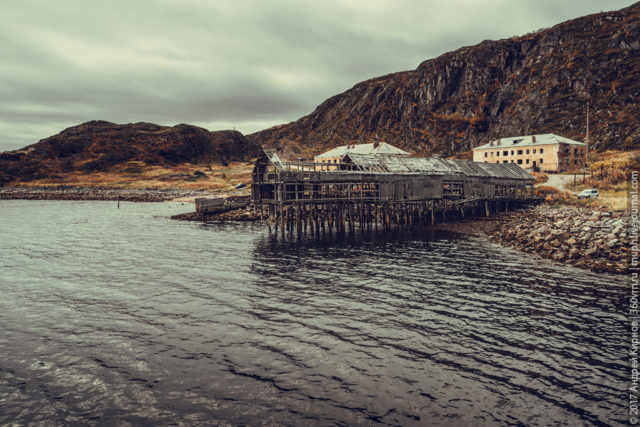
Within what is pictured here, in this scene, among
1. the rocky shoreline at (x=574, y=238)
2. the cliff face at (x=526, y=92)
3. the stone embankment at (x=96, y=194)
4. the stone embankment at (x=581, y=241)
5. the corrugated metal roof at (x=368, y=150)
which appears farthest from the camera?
the cliff face at (x=526, y=92)

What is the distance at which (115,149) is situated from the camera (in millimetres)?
152750

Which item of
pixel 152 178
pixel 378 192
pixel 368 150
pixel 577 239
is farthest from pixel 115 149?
pixel 577 239

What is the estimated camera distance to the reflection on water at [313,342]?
9820 mm

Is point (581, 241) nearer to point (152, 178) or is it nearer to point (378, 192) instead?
point (378, 192)

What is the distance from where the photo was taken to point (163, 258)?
28.6 m

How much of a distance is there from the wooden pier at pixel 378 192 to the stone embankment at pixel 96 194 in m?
51.0

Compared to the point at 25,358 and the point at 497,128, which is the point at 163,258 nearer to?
the point at 25,358

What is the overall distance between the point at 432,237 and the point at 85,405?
32.6m

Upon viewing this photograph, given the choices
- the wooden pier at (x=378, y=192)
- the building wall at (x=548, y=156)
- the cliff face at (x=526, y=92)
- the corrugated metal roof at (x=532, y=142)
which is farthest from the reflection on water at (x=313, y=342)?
the cliff face at (x=526, y=92)

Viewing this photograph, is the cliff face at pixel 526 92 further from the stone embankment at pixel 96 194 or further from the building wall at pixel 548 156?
the stone embankment at pixel 96 194

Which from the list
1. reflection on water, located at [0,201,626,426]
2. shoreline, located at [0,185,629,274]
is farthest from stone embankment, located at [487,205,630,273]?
reflection on water, located at [0,201,626,426]

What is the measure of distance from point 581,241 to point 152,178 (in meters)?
126

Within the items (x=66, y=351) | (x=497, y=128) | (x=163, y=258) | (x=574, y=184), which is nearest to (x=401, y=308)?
(x=66, y=351)

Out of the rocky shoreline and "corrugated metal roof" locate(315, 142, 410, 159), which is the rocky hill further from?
the rocky shoreline
